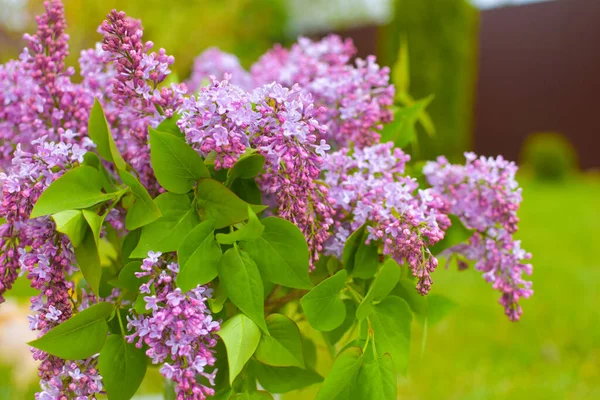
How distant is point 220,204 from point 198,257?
0.06 metres

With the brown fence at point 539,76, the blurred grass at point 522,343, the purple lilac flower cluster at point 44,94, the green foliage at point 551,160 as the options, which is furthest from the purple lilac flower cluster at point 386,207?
the brown fence at point 539,76

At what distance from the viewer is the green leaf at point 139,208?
63 centimetres

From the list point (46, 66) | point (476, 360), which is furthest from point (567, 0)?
point (46, 66)

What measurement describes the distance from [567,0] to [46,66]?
10.5 meters

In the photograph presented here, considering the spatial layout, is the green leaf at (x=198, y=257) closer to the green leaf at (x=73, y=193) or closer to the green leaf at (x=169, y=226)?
the green leaf at (x=169, y=226)

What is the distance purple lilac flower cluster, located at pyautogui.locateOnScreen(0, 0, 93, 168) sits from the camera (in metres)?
0.76

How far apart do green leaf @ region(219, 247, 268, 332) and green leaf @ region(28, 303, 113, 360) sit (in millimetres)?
134

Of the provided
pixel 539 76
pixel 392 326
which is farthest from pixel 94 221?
pixel 539 76

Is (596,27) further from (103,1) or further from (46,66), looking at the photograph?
(46,66)

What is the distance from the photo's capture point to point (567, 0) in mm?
9680

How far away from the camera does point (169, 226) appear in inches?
25.3

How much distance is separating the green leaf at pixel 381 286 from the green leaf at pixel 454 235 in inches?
5.5

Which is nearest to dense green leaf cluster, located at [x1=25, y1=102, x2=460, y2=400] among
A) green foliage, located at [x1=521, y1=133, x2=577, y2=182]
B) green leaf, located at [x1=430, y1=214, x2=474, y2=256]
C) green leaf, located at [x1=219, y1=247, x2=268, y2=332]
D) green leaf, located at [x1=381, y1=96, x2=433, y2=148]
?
green leaf, located at [x1=219, y1=247, x2=268, y2=332]

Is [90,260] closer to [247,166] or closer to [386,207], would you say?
[247,166]
